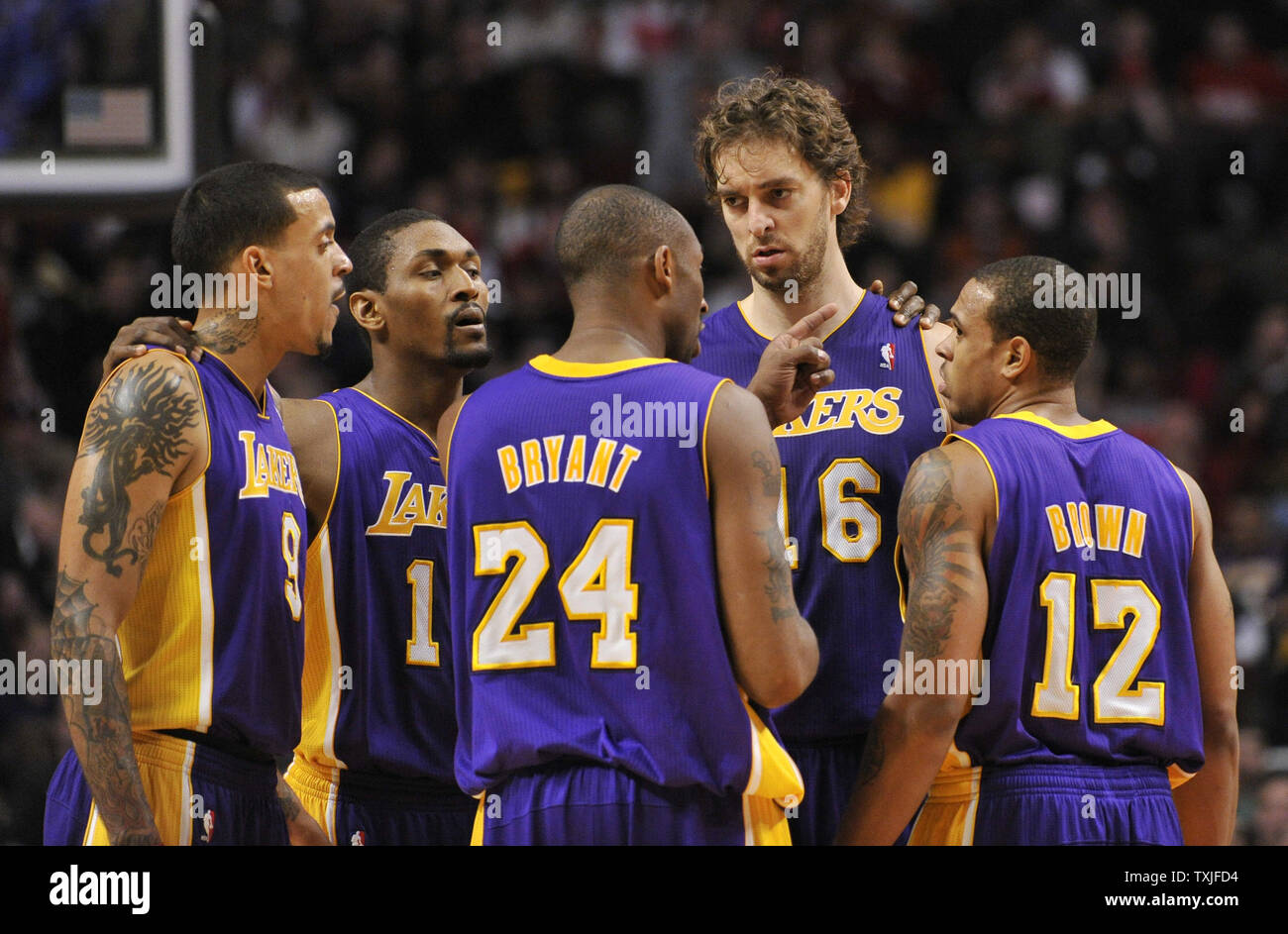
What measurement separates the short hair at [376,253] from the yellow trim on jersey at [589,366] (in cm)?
131

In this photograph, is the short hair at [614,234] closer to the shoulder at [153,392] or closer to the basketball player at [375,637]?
the shoulder at [153,392]

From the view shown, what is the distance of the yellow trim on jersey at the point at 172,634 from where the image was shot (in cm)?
372

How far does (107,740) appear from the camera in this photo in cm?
347

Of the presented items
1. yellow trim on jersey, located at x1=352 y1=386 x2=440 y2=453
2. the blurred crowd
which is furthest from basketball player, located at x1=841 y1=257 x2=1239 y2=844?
the blurred crowd

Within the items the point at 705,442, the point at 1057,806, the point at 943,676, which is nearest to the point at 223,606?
the point at 705,442

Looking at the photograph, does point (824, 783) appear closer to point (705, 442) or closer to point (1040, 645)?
point (1040, 645)

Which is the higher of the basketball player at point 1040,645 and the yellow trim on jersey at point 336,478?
the yellow trim on jersey at point 336,478

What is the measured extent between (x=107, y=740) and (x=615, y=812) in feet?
3.85

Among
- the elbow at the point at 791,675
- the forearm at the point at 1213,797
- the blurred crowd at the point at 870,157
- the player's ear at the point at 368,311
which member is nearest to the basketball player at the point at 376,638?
the player's ear at the point at 368,311

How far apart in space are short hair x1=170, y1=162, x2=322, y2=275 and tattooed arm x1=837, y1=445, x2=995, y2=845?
1869 millimetres

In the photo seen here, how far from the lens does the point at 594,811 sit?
11.2 ft

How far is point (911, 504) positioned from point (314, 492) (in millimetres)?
1768

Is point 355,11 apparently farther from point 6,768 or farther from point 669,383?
point 669,383

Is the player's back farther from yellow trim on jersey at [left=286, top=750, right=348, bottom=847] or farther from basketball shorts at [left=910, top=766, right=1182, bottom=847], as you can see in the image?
yellow trim on jersey at [left=286, top=750, right=348, bottom=847]
